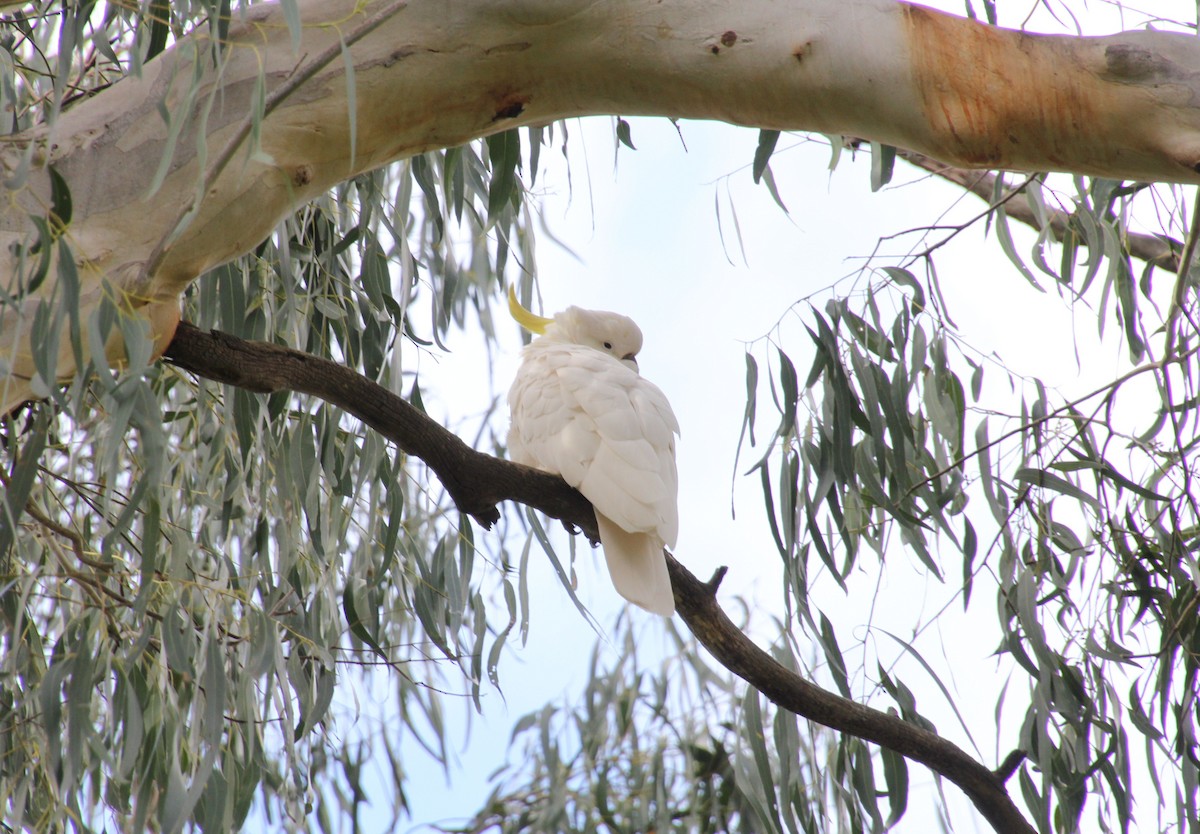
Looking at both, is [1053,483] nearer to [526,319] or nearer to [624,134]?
[624,134]

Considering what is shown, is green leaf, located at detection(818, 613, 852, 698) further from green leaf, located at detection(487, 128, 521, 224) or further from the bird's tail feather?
green leaf, located at detection(487, 128, 521, 224)

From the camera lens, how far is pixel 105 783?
1.88 m

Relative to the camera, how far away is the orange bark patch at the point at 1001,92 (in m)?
1.11

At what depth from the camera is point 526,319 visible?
2588 millimetres

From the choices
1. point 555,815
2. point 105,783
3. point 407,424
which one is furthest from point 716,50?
point 555,815

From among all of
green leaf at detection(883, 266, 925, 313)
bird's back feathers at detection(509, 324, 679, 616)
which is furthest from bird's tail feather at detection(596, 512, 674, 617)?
green leaf at detection(883, 266, 925, 313)

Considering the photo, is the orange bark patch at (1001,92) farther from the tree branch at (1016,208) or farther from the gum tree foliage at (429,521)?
the tree branch at (1016,208)

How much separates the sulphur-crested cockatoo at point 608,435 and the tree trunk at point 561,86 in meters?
0.76

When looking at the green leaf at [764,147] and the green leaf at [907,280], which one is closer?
the green leaf at [764,147]

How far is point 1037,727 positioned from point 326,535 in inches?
41.2

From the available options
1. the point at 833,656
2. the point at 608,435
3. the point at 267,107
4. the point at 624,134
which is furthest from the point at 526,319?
the point at 267,107

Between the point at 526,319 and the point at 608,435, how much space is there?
671 mm

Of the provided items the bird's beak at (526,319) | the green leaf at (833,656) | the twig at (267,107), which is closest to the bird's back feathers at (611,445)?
the bird's beak at (526,319)

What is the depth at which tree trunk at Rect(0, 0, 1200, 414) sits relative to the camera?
1.09m
